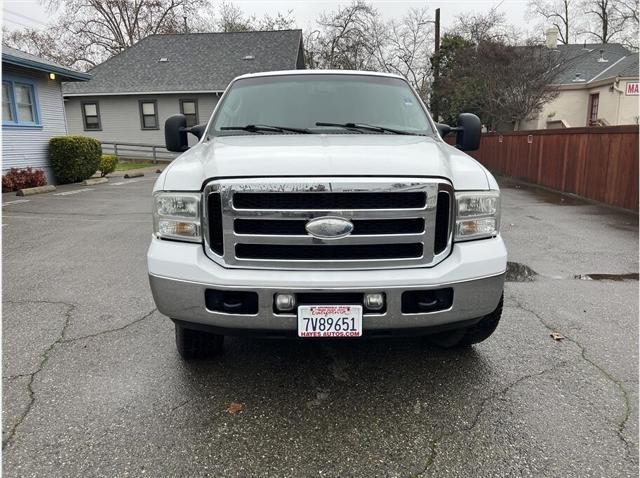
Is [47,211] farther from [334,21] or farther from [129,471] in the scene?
[334,21]

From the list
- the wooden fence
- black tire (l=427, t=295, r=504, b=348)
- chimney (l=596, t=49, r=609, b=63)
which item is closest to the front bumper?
black tire (l=427, t=295, r=504, b=348)

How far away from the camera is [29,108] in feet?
44.0

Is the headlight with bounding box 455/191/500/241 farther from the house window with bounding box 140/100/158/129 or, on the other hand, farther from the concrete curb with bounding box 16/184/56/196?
the house window with bounding box 140/100/158/129

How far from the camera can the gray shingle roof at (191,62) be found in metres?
23.7

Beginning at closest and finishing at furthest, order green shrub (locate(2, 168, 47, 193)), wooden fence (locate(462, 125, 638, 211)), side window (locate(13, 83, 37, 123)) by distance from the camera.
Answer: wooden fence (locate(462, 125, 638, 211)) → green shrub (locate(2, 168, 47, 193)) → side window (locate(13, 83, 37, 123))

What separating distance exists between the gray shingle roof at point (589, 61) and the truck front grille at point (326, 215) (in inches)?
900

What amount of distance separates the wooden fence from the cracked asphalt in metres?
5.59

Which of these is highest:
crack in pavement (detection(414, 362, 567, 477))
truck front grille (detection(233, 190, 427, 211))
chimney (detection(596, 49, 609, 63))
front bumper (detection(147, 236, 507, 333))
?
chimney (detection(596, 49, 609, 63))

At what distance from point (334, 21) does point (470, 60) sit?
1523 cm

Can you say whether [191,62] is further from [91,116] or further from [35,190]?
[35,190]

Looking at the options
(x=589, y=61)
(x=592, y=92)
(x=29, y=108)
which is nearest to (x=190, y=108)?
(x=29, y=108)

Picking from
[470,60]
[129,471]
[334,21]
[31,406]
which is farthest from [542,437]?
[334,21]

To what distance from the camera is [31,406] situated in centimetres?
267

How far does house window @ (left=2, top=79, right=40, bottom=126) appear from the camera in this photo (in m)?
12.4
